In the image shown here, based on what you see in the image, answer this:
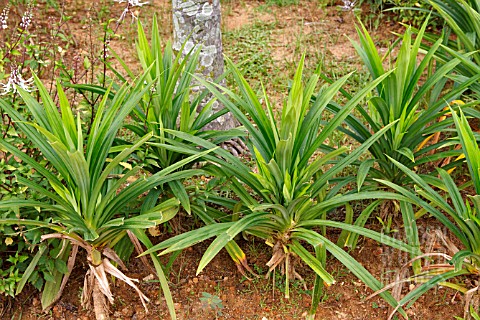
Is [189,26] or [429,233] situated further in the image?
[189,26]

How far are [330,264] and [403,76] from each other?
1060mm

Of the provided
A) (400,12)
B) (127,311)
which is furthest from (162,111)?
(400,12)

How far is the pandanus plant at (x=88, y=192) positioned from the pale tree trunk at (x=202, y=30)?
1047 millimetres

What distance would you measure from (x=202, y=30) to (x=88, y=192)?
1552mm

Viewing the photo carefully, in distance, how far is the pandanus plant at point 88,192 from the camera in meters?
2.59

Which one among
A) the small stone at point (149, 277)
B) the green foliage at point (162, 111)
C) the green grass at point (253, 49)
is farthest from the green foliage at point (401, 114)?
the green grass at point (253, 49)

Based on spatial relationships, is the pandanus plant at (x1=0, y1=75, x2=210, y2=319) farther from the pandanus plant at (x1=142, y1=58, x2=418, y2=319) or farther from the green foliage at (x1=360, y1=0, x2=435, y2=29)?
the green foliage at (x1=360, y1=0, x2=435, y2=29)

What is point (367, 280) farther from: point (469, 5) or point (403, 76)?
point (469, 5)

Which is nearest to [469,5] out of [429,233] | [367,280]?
[429,233]

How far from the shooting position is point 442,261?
123 inches

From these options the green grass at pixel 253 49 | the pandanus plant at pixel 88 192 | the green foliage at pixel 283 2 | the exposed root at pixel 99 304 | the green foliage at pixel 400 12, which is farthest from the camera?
the green foliage at pixel 283 2

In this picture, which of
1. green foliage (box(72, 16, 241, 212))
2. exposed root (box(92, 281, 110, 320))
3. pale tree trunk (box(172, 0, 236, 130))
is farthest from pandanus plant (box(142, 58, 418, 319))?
pale tree trunk (box(172, 0, 236, 130))

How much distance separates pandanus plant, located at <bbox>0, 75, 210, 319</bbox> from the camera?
2.59 meters

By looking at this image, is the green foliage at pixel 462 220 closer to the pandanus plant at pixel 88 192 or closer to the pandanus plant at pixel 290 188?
the pandanus plant at pixel 290 188
